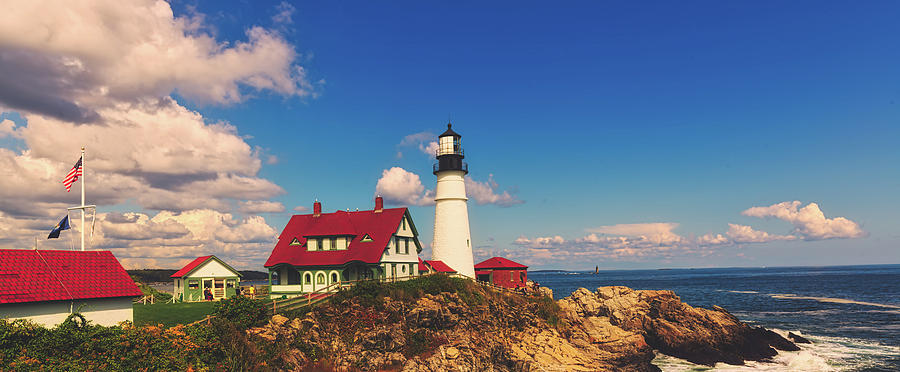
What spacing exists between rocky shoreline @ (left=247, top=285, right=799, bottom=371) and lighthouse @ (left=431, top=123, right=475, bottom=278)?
20.6 feet

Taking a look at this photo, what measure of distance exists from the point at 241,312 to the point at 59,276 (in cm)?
828

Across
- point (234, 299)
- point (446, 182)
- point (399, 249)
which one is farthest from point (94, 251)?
point (446, 182)

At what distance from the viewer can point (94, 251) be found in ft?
87.5

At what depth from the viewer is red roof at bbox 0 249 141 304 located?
22125mm

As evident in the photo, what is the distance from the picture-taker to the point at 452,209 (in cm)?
4650

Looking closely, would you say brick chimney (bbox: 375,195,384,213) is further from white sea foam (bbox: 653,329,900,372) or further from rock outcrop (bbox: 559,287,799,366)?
white sea foam (bbox: 653,329,900,372)

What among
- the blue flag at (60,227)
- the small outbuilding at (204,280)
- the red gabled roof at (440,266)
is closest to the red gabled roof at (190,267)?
the small outbuilding at (204,280)

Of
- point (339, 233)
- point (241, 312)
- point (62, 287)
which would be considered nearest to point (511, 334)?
point (339, 233)

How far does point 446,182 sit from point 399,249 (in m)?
7.61

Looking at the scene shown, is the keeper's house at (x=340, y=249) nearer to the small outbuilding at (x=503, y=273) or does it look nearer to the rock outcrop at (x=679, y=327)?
the small outbuilding at (x=503, y=273)

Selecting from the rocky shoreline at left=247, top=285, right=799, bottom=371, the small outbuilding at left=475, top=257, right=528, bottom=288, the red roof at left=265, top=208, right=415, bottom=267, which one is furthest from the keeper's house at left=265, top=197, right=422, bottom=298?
the small outbuilding at left=475, top=257, right=528, bottom=288

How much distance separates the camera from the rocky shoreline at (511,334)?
94.4ft

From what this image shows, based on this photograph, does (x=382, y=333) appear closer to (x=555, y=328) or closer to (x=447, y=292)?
(x=447, y=292)

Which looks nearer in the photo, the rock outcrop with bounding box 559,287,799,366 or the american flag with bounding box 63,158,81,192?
the american flag with bounding box 63,158,81,192
